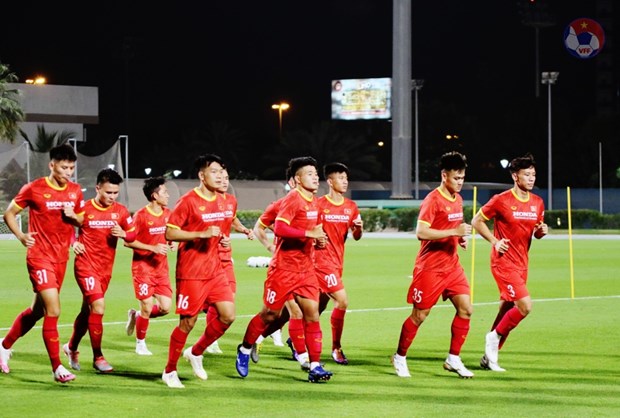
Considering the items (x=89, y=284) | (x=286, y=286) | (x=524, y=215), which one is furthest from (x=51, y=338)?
(x=524, y=215)

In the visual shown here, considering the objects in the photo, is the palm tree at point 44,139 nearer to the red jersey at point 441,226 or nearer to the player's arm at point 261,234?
the player's arm at point 261,234

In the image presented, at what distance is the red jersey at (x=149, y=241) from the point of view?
13.6 m

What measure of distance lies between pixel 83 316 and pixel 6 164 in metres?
37.5

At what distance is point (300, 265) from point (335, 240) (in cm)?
153

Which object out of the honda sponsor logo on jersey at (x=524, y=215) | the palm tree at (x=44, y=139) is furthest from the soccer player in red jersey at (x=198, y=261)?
the palm tree at (x=44, y=139)

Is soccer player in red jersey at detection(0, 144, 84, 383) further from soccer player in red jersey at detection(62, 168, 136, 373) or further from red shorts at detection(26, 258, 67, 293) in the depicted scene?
soccer player in red jersey at detection(62, 168, 136, 373)

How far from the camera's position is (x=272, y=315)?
1145 cm

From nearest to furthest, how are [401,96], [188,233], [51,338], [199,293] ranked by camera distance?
[188,233] → [199,293] → [51,338] → [401,96]

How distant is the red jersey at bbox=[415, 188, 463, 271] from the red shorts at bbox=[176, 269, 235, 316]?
203 cm

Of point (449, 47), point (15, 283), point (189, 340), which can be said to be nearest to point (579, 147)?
point (449, 47)

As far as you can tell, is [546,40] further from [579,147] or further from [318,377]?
[318,377]

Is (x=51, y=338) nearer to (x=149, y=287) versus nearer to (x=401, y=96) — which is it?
(x=149, y=287)

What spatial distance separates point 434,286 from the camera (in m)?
11.5

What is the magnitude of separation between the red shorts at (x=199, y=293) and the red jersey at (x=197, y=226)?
0.06 meters
